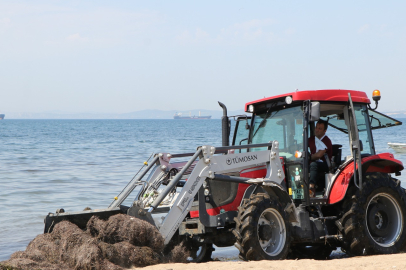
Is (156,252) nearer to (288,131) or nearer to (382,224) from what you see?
(288,131)

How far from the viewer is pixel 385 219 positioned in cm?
803

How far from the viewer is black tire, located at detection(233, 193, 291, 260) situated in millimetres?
6621

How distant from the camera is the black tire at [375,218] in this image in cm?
743

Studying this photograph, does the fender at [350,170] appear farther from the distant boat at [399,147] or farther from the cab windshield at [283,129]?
the distant boat at [399,147]

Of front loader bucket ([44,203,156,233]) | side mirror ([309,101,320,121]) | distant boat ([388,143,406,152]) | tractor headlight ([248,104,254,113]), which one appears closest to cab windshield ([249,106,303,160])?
tractor headlight ([248,104,254,113])

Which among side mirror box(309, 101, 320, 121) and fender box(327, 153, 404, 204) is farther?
fender box(327, 153, 404, 204)

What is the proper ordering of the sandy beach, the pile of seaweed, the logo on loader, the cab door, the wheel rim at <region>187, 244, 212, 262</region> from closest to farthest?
the pile of seaweed, the sandy beach, the logo on loader, the cab door, the wheel rim at <region>187, 244, 212, 262</region>

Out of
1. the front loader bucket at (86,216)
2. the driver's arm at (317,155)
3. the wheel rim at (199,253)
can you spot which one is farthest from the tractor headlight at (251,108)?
the front loader bucket at (86,216)

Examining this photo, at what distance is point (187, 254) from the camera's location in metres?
7.24

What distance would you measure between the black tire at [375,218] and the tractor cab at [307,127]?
29 centimetres

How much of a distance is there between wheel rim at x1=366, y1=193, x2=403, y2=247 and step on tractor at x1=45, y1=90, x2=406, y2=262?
15 mm

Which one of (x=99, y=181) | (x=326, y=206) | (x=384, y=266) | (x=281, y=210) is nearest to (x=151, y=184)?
(x=281, y=210)

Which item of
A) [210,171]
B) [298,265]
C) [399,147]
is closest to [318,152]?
[210,171]

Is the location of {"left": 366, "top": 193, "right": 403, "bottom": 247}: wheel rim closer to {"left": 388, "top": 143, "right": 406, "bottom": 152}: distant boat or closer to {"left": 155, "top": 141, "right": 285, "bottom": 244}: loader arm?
{"left": 155, "top": 141, "right": 285, "bottom": 244}: loader arm
